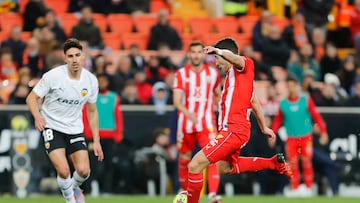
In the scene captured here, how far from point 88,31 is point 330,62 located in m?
5.14

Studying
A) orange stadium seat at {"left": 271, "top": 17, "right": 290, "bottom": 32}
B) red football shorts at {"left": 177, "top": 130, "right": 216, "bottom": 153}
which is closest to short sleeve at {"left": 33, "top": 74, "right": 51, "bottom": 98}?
red football shorts at {"left": 177, "top": 130, "right": 216, "bottom": 153}

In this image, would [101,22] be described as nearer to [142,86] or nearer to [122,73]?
[122,73]

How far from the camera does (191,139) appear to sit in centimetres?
1772

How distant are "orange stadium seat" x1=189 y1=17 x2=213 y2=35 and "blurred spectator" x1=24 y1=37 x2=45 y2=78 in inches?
173

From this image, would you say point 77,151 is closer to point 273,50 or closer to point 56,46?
point 56,46

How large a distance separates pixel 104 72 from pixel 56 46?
5.08ft

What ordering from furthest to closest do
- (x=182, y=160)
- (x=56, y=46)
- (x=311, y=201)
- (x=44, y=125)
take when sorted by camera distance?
(x=56, y=46) → (x=311, y=201) → (x=182, y=160) → (x=44, y=125)

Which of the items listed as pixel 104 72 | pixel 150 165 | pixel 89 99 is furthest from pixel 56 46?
pixel 89 99

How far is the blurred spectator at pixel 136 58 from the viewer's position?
23.0 metres

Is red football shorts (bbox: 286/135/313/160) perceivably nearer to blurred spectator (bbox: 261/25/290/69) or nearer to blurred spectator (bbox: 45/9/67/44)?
blurred spectator (bbox: 261/25/290/69)

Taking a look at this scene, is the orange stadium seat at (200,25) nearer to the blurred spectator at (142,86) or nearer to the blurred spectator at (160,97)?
the blurred spectator at (142,86)

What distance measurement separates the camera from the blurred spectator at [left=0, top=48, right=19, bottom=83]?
71.8 feet

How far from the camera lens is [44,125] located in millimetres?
14484

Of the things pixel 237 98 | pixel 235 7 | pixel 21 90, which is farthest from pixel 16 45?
pixel 237 98
